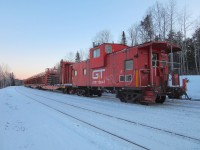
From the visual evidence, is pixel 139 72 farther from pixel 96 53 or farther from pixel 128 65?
pixel 96 53

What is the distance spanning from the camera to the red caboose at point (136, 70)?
11984mm

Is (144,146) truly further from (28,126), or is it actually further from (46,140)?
(28,126)

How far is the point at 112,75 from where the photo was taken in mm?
14711

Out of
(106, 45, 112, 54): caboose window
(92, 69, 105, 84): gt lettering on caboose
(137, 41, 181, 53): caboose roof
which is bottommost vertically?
(92, 69, 105, 84): gt lettering on caboose

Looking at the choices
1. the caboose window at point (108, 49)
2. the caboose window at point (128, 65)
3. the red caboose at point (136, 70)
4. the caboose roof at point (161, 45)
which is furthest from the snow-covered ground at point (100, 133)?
the caboose window at point (108, 49)

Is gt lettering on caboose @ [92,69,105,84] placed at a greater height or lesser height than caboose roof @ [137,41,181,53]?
lesser

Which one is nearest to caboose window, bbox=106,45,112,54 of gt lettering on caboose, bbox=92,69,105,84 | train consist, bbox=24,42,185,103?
train consist, bbox=24,42,185,103

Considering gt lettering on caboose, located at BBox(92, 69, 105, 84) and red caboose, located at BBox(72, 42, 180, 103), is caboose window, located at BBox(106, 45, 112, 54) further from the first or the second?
gt lettering on caboose, located at BBox(92, 69, 105, 84)

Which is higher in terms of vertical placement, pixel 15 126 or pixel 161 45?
pixel 161 45

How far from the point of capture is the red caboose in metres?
12.0

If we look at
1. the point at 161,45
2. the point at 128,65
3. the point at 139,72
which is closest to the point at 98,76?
the point at 128,65

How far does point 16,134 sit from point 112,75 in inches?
381

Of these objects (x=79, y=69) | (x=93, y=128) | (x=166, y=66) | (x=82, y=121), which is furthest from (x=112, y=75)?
(x=93, y=128)

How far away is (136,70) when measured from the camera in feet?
40.2
